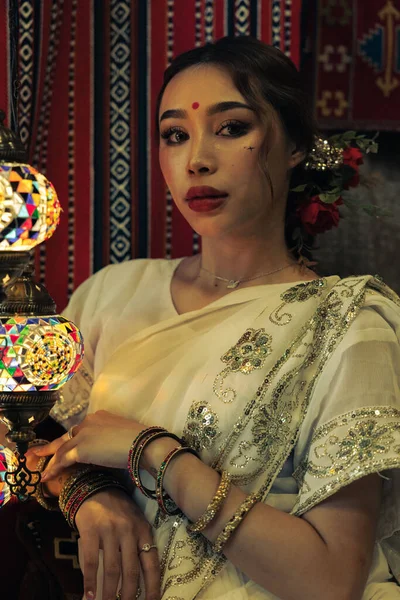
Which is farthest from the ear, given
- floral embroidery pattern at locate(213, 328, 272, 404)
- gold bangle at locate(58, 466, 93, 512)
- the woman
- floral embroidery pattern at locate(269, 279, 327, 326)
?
gold bangle at locate(58, 466, 93, 512)

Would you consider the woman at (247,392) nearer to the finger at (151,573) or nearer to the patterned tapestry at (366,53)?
the finger at (151,573)

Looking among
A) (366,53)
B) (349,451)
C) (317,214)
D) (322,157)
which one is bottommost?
(349,451)

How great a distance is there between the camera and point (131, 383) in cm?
154

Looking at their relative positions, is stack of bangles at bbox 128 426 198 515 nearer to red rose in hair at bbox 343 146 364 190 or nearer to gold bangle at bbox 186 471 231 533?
gold bangle at bbox 186 471 231 533

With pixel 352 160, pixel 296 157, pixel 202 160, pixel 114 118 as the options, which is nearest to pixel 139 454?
pixel 202 160

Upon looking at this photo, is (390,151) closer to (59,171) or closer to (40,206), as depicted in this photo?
(59,171)

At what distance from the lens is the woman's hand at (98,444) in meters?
1.41

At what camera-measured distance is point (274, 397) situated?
1.43m

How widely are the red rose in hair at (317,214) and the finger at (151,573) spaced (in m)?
0.68

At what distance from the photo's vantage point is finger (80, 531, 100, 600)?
1389 mm

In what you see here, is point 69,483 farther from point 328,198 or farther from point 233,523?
point 328,198

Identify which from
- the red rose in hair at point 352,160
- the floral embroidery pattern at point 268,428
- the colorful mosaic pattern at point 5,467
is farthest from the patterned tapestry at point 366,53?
the colorful mosaic pattern at point 5,467

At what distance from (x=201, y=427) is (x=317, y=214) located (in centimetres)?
50

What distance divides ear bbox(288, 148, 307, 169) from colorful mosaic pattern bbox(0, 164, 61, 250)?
0.61 m
